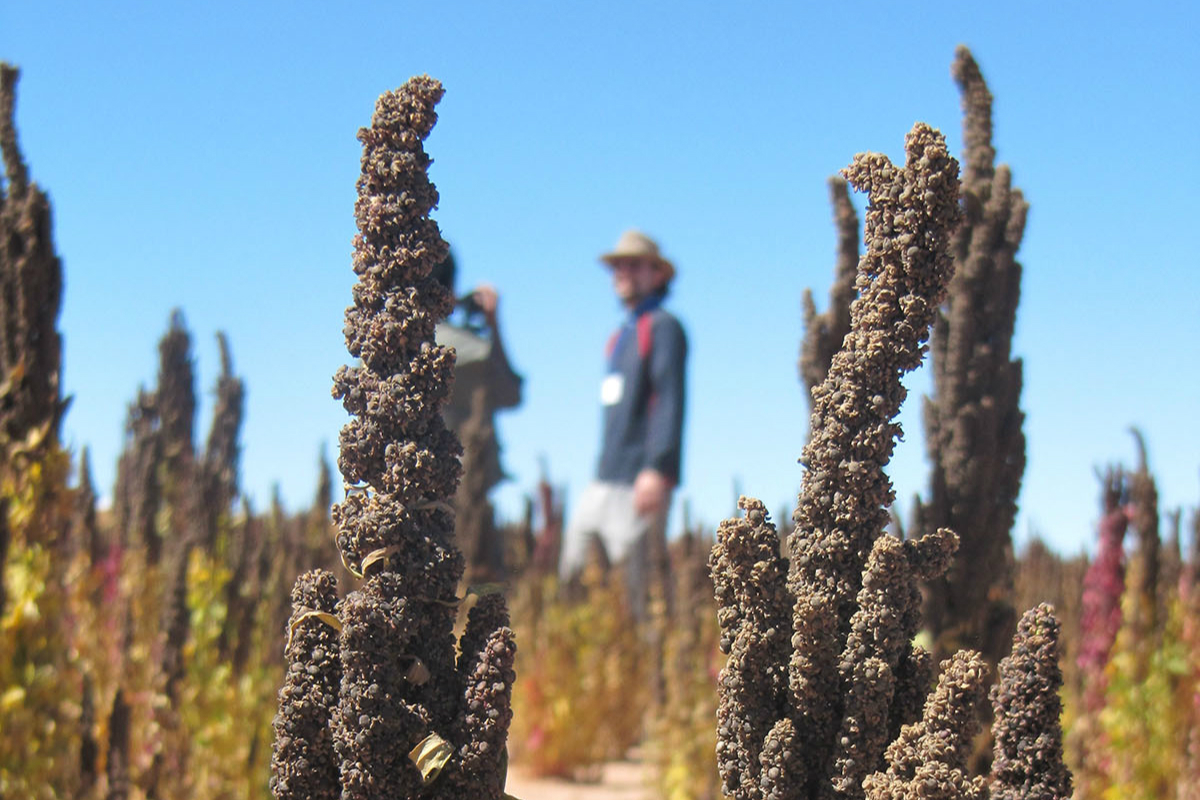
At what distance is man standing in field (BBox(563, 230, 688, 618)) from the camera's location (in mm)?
6973

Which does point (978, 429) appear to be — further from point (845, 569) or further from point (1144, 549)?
point (1144, 549)

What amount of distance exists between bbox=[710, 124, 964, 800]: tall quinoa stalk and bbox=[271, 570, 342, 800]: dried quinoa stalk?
0.49 metres

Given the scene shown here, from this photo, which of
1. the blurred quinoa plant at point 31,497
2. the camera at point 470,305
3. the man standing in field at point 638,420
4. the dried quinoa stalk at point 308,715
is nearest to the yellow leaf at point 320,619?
the dried quinoa stalk at point 308,715

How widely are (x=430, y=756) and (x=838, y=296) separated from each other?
1488mm

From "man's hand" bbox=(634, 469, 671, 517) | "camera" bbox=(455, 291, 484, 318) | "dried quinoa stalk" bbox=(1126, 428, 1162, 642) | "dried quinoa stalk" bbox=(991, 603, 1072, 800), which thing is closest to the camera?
"dried quinoa stalk" bbox=(991, 603, 1072, 800)

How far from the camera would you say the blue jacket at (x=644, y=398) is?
698 cm

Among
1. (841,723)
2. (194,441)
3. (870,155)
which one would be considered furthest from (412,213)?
(194,441)

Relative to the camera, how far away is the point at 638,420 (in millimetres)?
7348

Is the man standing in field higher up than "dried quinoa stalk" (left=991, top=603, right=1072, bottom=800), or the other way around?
the man standing in field

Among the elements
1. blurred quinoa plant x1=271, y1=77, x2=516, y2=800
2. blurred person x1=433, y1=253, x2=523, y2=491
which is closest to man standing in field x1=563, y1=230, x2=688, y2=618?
blurred person x1=433, y1=253, x2=523, y2=491

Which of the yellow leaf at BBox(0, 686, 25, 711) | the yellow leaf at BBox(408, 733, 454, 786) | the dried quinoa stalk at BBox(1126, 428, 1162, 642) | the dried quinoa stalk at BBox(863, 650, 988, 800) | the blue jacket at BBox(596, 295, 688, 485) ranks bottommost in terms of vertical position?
the yellow leaf at BBox(0, 686, 25, 711)

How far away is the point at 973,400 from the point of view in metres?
2.46

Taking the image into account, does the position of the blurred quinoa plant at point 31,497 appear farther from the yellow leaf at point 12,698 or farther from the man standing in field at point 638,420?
the man standing in field at point 638,420

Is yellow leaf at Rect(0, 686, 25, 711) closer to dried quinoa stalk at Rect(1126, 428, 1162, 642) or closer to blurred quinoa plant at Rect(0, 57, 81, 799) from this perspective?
blurred quinoa plant at Rect(0, 57, 81, 799)
